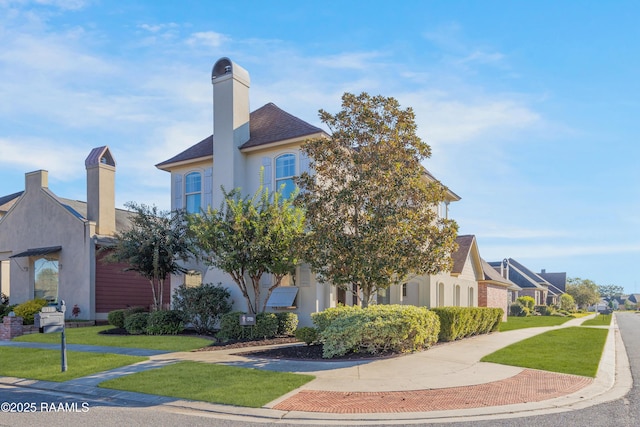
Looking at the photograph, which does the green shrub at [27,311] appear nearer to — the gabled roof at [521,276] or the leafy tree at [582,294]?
the gabled roof at [521,276]

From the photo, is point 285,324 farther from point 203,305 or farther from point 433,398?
point 433,398

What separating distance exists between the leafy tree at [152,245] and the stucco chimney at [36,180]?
826 cm

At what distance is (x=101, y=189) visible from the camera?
26.0m

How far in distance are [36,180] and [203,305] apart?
13.4 metres

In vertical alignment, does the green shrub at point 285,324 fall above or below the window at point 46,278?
below

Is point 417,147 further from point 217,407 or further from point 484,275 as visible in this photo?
point 484,275

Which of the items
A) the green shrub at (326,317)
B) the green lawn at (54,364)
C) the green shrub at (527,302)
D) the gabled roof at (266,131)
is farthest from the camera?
the green shrub at (527,302)

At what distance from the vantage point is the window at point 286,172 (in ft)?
69.7

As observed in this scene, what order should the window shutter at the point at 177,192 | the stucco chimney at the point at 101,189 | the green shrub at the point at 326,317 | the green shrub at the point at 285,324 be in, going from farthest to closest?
the stucco chimney at the point at 101,189
the window shutter at the point at 177,192
the green shrub at the point at 285,324
the green shrub at the point at 326,317

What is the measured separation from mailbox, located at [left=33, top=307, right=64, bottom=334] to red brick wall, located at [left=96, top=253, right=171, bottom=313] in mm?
12198

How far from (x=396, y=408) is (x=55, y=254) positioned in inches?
879

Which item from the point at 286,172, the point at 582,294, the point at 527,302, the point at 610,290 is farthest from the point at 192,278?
the point at 610,290

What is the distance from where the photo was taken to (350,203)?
599 inches

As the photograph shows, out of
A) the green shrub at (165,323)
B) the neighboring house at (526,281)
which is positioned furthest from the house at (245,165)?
the neighboring house at (526,281)
